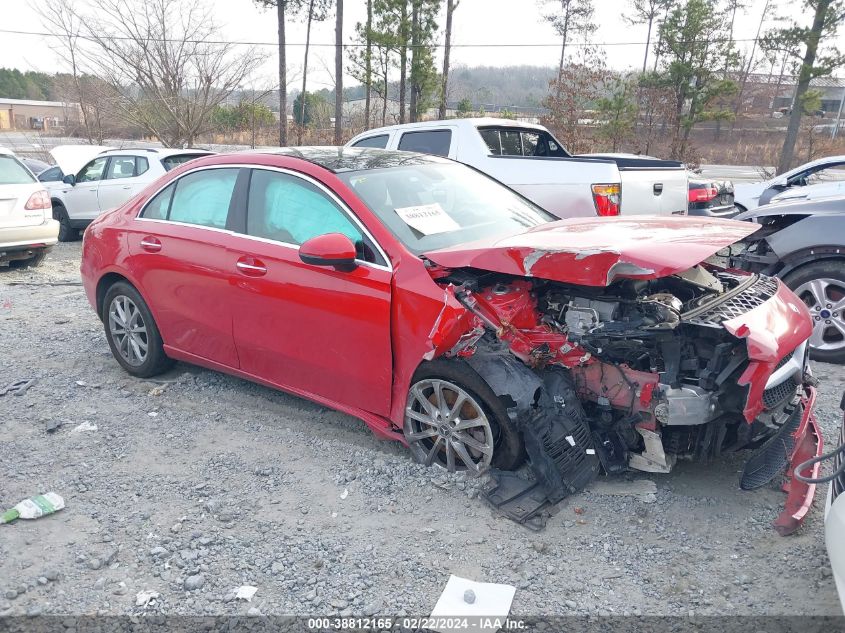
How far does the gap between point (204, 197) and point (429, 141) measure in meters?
4.44

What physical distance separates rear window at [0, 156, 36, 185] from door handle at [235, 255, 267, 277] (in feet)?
22.4

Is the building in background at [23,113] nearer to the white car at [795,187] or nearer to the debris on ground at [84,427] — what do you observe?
the white car at [795,187]

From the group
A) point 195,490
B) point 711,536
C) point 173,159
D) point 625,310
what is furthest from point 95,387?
point 173,159

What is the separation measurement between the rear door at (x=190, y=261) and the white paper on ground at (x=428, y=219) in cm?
120

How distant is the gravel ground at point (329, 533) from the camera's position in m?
2.67

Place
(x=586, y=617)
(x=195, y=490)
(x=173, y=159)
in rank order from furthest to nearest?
(x=173, y=159) < (x=195, y=490) < (x=586, y=617)

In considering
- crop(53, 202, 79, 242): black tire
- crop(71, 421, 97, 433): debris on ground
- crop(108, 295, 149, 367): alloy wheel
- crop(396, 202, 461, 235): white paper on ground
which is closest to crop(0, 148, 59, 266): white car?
crop(53, 202, 79, 242): black tire

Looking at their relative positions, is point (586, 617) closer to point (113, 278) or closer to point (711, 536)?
point (711, 536)

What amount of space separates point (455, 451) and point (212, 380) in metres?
2.38

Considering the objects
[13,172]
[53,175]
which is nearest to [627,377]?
[13,172]

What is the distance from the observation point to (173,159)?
11.0m

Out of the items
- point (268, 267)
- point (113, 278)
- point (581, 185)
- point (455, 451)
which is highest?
point (581, 185)

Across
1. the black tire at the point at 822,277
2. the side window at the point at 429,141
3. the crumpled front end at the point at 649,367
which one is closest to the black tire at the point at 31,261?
the side window at the point at 429,141

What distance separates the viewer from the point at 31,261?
9750 millimetres
